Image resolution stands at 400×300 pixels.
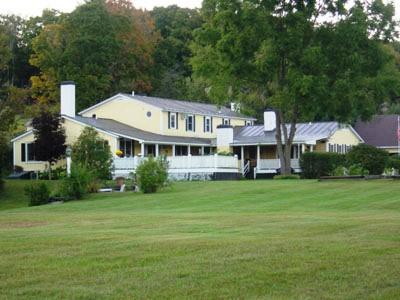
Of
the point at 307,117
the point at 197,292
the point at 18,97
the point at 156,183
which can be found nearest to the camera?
the point at 197,292

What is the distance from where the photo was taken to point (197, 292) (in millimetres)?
8766

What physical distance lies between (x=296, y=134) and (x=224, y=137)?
19.1ft

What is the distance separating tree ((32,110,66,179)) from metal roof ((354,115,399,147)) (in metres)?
29.6

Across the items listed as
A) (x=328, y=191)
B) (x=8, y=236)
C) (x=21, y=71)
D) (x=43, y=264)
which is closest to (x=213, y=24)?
(x=328, y=191)

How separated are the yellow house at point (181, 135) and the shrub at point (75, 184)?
12.8 meters

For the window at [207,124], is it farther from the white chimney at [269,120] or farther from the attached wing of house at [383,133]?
the attached wing of house at [383,133]

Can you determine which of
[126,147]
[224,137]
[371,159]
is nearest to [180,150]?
[224,137]

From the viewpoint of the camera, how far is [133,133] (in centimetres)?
5350

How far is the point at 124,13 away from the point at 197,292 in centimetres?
7749

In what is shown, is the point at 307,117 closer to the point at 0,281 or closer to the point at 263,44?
the point at 263,44

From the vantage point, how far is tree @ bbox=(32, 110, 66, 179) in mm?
49750

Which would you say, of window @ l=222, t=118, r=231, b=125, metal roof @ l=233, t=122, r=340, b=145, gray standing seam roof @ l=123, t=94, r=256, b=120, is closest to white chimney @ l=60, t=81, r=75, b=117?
gray standing seam roof @ l=123, t=94, r=256, b=120

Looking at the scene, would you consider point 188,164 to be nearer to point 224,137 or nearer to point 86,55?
point 224,137

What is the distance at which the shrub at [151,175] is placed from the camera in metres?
34.8
